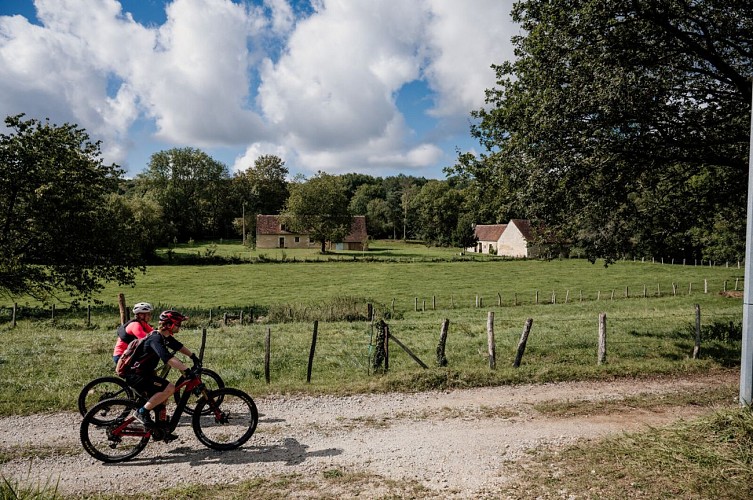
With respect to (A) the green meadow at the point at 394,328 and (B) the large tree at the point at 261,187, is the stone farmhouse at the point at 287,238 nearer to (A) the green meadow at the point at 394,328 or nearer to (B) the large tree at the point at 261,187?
(B) the large tree at the point at 261,187

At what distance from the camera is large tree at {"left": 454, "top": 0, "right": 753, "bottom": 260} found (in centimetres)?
1257

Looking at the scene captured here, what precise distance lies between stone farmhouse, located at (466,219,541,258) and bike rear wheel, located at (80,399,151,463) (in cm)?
5852

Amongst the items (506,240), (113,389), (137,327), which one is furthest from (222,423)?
(506,240)

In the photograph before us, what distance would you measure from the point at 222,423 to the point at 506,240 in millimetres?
72791

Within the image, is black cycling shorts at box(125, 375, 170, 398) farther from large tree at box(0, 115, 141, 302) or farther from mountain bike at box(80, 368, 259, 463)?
large tree at box(0, 115, 141, 302)

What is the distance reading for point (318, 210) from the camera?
Answer: 231 ft

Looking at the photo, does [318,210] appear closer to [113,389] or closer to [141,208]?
[141,208]

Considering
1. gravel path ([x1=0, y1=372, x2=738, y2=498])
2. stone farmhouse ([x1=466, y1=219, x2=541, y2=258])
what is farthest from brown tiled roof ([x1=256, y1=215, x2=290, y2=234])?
gravel path ([x1=0, y1=372, x2=738, y2=498])

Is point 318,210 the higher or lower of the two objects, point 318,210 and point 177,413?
the higher

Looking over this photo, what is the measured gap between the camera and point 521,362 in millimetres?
13422

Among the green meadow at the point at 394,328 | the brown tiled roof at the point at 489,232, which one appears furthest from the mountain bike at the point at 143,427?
the brown tiled roof at the point at 489,232

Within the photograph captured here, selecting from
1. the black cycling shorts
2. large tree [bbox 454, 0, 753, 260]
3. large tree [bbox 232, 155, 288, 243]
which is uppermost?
large tree [bbox 232, 155, 288, 243]

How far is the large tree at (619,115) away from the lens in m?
12.6

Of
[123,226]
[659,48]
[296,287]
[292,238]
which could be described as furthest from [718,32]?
[292,238]
